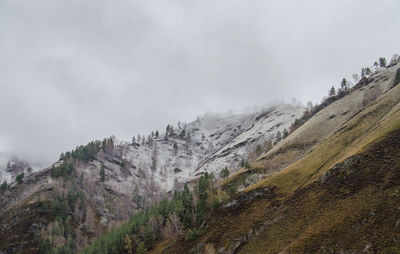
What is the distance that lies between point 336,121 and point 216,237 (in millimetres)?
111763

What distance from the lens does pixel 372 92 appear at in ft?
512

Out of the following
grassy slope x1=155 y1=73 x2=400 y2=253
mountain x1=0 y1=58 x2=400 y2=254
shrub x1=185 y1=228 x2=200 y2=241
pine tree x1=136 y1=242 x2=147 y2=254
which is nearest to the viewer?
grassy slope x1=155 y1=73 x2=400 y2=253

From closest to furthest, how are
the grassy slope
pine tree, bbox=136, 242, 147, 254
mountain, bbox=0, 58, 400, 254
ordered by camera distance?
the grassy slope, mountain, bbox=0, 58, 400, 254, pine tree, bbox=136, 242, 147, 254

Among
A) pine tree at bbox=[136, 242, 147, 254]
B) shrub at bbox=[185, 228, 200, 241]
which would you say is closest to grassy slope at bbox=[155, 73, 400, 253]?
shrub at bbox=[185, 228, 200, 241]

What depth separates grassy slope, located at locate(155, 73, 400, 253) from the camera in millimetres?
41375

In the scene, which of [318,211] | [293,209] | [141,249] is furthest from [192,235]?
[318,211]

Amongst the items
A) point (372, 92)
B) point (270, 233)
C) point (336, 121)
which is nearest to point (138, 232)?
point (270, 233)

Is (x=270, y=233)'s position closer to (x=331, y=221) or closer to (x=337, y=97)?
(x=331, y=221)

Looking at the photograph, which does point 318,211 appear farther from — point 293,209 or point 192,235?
point 192,235

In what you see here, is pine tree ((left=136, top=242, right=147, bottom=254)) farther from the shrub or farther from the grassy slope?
the shrub

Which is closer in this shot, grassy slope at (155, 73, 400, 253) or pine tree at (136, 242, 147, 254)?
grassy slope at (155, 73, 400, 253)

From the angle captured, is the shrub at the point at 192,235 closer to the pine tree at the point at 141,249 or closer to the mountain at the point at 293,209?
the mountain at the point at 293,209

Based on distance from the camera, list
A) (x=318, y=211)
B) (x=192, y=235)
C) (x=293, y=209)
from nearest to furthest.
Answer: (x=318, y=211)
(x=293, y=209)
(x=192, y=235)

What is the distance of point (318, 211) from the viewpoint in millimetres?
54969
